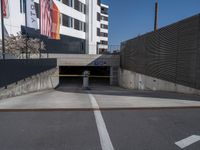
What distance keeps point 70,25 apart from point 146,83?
59.0 feet

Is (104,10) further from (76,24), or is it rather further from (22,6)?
(22,6)

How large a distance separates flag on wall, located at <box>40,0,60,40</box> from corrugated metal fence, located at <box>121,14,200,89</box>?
10.0 metres

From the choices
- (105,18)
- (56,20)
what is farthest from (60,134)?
(105,18)

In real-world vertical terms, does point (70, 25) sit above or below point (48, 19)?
above

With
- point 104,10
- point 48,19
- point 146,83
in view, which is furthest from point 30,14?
point 104,10

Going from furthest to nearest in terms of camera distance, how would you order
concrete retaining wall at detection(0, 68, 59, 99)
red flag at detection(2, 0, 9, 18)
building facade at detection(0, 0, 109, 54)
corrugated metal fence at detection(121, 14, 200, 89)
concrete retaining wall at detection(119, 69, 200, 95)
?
building facade at detection(0, 0, 109, 54) → red flag at detection(2, 0, 9, 18) → concrete retaining wall at detection(119, 69, 200, 95) → corrugated metal fence at detection(121, 14, 200, 89) → concrete retaining wall at detection(0, 68, 59, 99)

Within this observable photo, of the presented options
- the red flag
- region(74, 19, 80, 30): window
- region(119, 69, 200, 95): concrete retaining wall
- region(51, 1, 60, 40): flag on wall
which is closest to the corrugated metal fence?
region(119, 69, 200, 95): concrete retaining wall

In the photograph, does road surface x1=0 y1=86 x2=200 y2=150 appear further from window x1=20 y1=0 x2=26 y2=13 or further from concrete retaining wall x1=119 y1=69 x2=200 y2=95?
window x1=20 y1=0 x2=26 y2=13

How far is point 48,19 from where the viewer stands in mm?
19875

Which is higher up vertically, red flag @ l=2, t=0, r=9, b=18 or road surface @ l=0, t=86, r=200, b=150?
red flag @ l=2, t=0, r=9, b=18

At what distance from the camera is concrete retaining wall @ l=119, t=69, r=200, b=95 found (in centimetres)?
998

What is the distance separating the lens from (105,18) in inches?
2657

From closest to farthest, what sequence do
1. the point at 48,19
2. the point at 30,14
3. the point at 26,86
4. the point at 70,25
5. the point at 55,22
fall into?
the point at 26,86 → the point at 30,14 → the point at 48,19 → the point at 55,22 → the point at 70,25

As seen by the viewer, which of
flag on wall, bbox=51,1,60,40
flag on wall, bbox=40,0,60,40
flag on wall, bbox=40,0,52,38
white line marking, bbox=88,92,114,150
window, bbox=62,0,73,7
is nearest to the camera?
white line marking, bbox=88,92,114,150
